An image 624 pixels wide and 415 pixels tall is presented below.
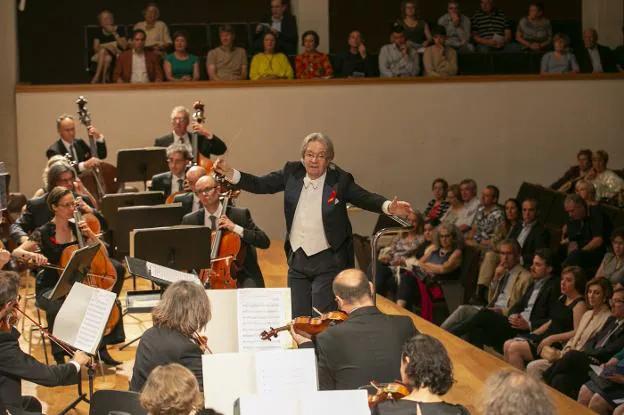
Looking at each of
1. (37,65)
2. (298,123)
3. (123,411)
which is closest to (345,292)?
(123,411)

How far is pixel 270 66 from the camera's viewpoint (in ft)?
38.2

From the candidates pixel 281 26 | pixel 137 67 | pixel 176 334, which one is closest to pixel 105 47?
pixel 137 67

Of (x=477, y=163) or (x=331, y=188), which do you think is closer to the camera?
(x=331, y=188)

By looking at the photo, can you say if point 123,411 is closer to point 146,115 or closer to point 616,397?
point 616,397

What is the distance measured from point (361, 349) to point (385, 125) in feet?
25.1

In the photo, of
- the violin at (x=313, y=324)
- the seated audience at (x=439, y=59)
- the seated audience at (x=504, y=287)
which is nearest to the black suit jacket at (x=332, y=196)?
the violin at (x=313, y=324)

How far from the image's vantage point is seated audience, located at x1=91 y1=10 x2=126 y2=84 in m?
11.6

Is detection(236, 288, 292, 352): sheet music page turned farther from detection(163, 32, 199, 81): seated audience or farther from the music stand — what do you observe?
detection(163, 32, 199, 81): seated audience

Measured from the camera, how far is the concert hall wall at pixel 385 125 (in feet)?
37.8

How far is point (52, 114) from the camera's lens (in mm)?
11484

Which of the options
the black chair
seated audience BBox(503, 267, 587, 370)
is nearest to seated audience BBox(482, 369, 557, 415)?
the black chair

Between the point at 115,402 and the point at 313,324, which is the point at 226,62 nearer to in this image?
the point at 313,324

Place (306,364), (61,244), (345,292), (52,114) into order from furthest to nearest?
(52,114), (61,244), (345,292), (306,364)

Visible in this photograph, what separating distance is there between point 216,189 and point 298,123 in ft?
16.5
